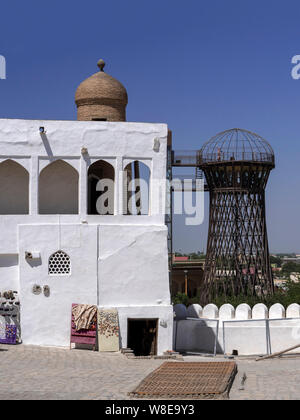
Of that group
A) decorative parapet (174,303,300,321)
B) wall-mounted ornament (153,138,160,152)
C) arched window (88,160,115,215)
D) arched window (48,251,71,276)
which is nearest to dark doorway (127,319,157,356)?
arched window (48,251,71,276)

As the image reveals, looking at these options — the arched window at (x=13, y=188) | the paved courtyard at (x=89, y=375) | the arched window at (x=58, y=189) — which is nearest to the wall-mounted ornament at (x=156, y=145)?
the arched window at (x=58, y=189)

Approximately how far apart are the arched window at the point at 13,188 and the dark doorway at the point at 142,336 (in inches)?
200

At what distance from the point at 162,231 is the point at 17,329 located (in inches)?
193

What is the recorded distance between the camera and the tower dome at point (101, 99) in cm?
2166

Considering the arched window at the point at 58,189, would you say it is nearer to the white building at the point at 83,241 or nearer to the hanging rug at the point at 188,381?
the white building at the point at 83,241

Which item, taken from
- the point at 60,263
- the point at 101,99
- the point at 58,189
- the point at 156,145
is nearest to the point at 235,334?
the point at 60,263

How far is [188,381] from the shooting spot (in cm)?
1249

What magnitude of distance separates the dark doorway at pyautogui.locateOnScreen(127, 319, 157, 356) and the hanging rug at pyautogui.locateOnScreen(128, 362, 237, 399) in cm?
367

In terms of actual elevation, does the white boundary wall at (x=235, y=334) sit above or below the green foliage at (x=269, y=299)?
below

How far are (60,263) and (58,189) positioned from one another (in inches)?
122

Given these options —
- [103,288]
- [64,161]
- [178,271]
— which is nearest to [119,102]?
[64,161]

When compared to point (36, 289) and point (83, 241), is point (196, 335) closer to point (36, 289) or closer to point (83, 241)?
point (83, 241)

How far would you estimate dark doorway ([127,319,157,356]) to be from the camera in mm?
18875

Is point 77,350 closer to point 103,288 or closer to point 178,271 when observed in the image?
point 103,288
